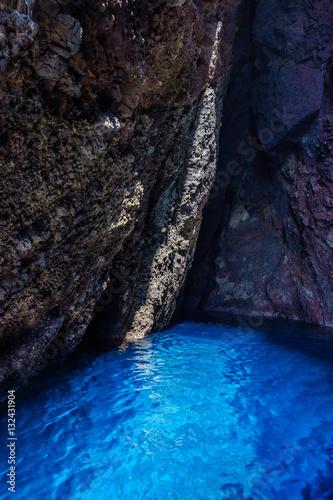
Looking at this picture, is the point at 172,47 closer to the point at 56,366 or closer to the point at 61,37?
the point at 61,37

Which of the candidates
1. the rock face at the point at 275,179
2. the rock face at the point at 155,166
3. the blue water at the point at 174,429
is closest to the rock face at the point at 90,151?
the rock face at the point at 155,166

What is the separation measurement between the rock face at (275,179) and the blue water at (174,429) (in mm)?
3454

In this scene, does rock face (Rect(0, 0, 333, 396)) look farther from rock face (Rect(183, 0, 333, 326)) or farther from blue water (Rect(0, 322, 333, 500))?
blue water (Rect(0, 322, 333, 500))

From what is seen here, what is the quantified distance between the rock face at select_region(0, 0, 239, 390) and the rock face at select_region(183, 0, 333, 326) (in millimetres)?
2909

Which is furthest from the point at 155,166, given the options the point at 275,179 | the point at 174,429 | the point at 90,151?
the point at 275,179

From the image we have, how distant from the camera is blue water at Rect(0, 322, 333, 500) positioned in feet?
7.25

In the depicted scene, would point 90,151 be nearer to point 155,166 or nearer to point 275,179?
point 155,166

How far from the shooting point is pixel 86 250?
362cm

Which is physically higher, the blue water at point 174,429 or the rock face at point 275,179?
the rock face at point 275,179

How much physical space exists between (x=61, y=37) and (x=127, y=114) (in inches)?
42.8

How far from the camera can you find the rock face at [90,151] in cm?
246

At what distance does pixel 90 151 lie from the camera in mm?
3061

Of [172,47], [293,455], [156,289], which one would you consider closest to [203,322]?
[156,289]

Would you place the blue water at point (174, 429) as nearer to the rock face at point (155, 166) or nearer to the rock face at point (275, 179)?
the rock face at point (155, 166)
